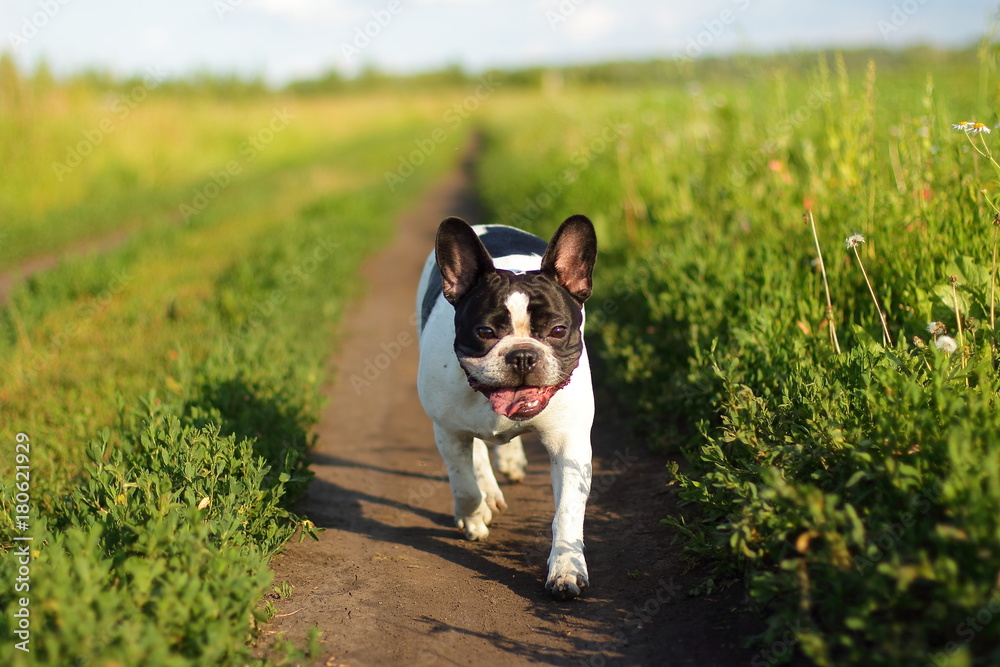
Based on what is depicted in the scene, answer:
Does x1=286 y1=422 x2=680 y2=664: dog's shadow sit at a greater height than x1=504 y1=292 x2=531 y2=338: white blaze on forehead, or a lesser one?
lesser

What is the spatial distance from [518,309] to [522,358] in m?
0.27

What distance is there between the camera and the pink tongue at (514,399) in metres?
3.45

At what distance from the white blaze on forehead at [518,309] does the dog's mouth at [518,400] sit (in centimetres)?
25

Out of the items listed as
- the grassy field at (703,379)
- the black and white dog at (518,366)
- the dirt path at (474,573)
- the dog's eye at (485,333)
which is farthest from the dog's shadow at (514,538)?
the dog's eye at (485,333)

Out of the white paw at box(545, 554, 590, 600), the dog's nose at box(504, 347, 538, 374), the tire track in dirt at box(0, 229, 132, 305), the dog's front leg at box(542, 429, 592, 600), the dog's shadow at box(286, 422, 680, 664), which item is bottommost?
the dog's shadow at box(286, 422, 680, 664)

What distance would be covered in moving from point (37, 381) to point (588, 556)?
14.1 feet

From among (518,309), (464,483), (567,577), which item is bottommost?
(567,577)

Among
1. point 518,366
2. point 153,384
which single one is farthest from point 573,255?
point 153,384

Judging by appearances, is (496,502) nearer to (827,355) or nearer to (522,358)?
(522,358)

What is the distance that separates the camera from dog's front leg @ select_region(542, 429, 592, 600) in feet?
11.6

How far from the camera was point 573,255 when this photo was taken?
378 centimetres

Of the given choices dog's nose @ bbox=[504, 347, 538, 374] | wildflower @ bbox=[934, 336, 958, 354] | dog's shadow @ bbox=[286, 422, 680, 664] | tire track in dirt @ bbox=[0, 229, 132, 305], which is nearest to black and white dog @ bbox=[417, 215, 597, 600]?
dog's nose @ bbox=[504, 347, 538, 374]

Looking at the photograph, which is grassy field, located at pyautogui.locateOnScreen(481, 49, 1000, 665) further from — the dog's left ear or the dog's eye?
the dog's eye

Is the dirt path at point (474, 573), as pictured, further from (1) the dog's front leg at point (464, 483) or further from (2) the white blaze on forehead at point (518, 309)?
(2) the white blaze on forehead at point (518, 309)
